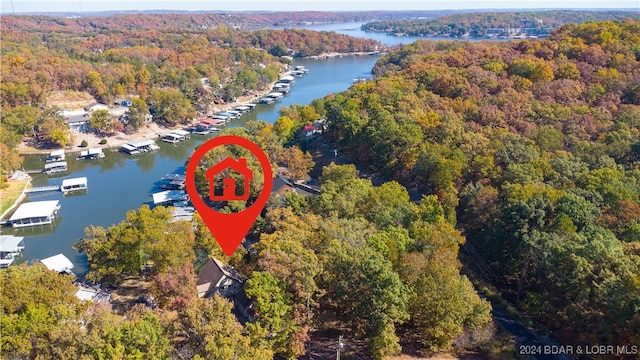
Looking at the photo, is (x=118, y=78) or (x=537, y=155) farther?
(x=118, y=78)

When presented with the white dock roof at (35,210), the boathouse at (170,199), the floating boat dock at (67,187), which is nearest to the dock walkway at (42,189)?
the floating boat dock at (67,187)

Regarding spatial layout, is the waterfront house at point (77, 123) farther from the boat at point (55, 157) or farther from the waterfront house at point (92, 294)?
the waterfront house at point (92, 294)

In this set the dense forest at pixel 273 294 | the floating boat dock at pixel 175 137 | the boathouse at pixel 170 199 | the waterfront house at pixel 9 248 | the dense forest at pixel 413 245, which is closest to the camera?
the dense forest at pixel 273 294

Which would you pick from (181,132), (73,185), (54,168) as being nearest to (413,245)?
(73,185)

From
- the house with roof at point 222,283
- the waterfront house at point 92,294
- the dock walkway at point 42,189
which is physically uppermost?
the house with roof at point 222,283

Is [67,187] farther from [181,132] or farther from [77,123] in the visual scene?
[181,132]

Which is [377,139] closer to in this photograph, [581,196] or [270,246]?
[581,196]

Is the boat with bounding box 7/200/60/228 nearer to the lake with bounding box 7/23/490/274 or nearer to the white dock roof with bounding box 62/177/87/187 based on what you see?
the lake with bounding box 7/23/490/274
